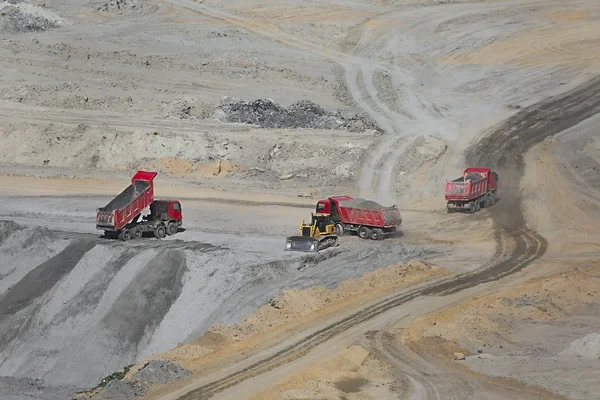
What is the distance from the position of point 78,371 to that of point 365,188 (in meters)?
22.8

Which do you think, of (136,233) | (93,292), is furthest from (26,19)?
(93,292)

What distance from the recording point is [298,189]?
2058 inches

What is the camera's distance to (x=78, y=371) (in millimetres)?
32938

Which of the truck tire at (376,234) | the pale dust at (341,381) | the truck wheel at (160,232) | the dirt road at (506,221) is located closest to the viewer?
the pale dust at (341,381)

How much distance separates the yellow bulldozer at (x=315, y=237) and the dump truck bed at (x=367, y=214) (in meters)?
0.85

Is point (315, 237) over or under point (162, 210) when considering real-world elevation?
under

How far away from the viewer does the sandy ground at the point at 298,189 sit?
29.8 metres

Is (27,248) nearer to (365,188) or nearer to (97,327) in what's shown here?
(97,327)

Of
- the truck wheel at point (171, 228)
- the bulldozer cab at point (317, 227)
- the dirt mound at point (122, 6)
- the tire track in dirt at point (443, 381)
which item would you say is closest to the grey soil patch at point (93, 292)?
the truck wheel at point (171, 228)

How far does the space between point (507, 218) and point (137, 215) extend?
18066mm

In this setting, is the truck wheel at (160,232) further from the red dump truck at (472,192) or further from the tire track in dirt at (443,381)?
the tire track in dirt at (443,381)

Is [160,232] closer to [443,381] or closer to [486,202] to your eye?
[486,202]

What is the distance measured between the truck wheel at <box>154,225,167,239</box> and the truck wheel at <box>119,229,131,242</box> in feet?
4.30

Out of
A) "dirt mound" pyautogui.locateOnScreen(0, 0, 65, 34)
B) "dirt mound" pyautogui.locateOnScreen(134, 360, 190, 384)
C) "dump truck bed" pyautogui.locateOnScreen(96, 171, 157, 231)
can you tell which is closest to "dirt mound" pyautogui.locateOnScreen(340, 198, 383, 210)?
"dump truck bed" pyautogui.locateOnScreen(96, 171, 157, 231)
